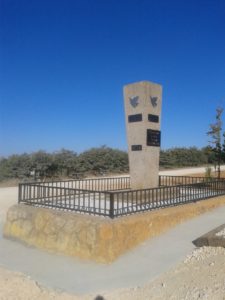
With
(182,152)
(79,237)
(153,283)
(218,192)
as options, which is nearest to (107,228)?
(79,237)

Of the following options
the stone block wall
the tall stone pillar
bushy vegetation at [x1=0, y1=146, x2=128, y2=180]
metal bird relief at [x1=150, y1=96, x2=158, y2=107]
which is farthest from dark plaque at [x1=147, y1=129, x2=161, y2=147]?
bushy vegetation at [x1=0, y1=146, x2=128, y2=180]

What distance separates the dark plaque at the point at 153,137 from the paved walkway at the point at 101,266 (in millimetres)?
3052

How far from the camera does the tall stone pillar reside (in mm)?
9516

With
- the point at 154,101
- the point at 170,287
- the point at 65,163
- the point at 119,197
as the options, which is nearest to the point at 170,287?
the point at 170,287

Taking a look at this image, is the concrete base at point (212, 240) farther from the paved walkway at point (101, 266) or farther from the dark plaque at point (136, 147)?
the dark plaque at point (136, 147)

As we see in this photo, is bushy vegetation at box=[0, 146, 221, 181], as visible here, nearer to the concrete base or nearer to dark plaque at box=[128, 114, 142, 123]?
dark plaque at box=[128, 114, 142, 123]

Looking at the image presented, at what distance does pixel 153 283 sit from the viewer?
4.95 metres

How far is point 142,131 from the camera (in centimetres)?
952

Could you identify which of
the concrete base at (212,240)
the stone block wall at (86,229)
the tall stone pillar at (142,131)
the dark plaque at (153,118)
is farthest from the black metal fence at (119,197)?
the dark plaque at (153,118)

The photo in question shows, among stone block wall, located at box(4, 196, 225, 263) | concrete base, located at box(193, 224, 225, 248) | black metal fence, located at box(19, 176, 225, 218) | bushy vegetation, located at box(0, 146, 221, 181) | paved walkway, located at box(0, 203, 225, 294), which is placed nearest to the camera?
paved walkway, located at box(0, 203, 225, 294)

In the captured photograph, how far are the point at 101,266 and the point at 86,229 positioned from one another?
761 millimetres

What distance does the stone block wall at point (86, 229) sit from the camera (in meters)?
6.00

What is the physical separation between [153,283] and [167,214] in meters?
2.69

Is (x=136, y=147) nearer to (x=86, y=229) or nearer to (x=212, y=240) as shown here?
(x=86, y=229)
